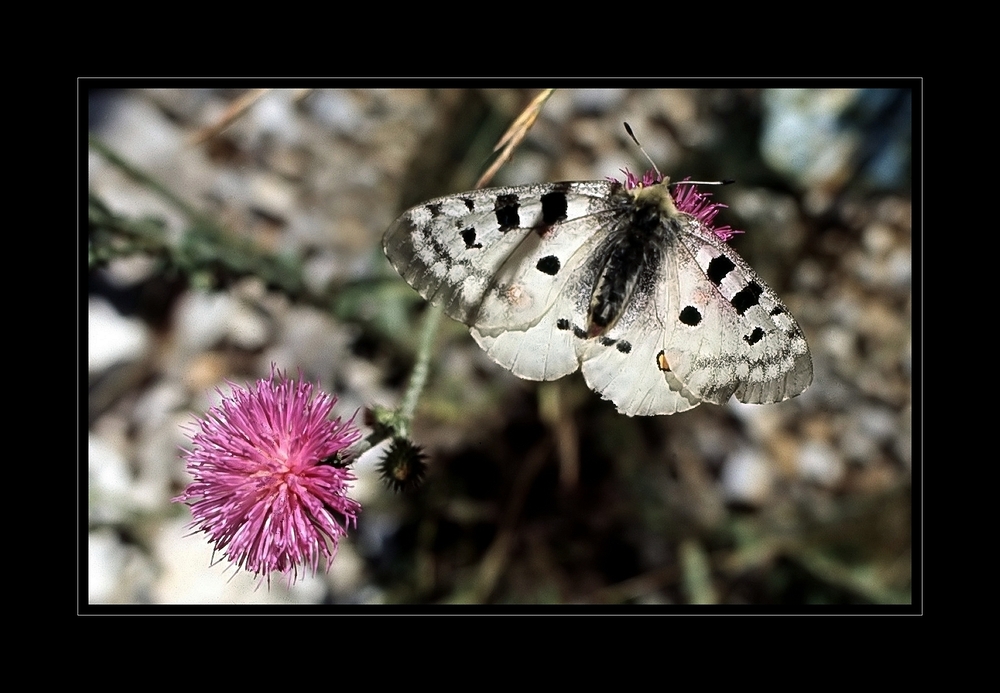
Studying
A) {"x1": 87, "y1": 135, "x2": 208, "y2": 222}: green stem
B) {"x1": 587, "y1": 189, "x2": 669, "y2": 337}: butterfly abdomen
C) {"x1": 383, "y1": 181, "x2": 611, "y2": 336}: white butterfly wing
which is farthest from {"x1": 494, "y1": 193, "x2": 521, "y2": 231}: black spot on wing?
{"x1": 87, "y1": 135, "x2": 208, "y2": 222}: green stem

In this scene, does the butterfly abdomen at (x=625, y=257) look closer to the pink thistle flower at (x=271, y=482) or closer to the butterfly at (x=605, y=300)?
the butterfly at (x=605, y=300)

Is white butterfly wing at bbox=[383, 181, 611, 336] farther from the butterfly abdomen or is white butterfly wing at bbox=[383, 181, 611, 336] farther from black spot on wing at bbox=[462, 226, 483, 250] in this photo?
the butterfly abdomen

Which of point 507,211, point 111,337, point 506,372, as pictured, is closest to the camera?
point 507,211

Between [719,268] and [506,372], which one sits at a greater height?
[719,268]

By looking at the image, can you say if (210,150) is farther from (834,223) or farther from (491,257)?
(834,223)

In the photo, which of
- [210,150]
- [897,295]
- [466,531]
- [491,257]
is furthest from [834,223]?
[210,150]

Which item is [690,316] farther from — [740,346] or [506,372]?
[506,372]

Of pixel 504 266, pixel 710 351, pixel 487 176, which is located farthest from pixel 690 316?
pixel 487 176
